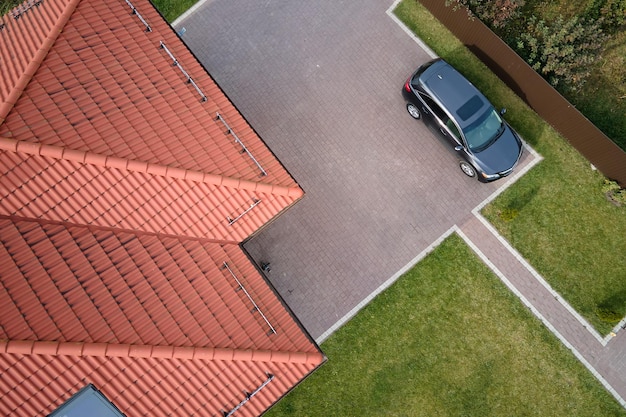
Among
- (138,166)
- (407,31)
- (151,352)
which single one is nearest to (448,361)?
(151,352)

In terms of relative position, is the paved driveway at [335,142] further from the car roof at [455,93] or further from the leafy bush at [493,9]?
the leafy bush at [493,9]

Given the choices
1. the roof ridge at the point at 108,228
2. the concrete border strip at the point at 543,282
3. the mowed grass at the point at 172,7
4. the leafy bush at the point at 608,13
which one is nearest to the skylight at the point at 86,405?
the roof ridge at the point at 108,228

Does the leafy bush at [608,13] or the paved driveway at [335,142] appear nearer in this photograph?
the paved driveway at [335,142]

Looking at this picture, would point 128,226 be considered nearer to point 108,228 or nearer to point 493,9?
point 108,228

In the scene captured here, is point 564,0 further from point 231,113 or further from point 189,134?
point 189,134

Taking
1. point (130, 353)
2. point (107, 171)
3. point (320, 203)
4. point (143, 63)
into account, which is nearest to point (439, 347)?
point (320, 203)
